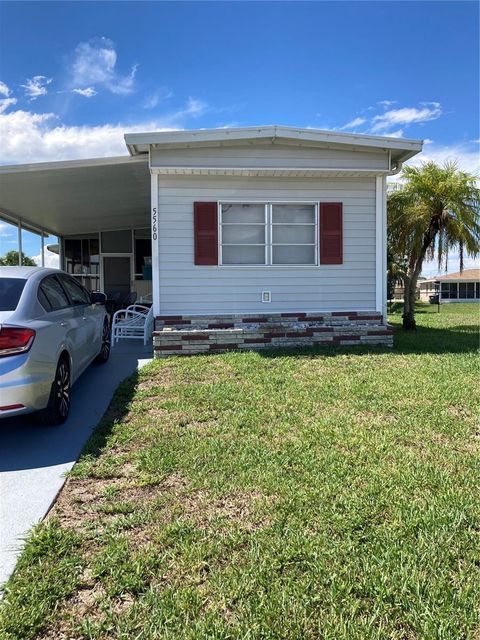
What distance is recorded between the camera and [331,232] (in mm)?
8352

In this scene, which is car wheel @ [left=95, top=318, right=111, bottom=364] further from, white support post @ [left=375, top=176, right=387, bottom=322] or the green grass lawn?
white support post @ [left=375, top=176, right=387, bottom=322]

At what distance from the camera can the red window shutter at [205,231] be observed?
26.3 ft

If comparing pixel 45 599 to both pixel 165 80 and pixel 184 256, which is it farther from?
pixel 165 80

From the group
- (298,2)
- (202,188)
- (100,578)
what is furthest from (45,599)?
(298,2)

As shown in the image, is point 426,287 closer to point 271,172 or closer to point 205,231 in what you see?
point 271,172

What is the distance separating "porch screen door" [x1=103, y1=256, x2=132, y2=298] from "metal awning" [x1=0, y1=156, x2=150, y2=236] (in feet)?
4.12

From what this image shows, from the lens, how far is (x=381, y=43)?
9148 millimetres

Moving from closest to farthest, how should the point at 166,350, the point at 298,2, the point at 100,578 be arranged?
the point at 100,578 < the point at 166,350 < the point at 298,2

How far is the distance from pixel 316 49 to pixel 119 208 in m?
6.14

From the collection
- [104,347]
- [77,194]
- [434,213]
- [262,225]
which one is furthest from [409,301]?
[77,194]

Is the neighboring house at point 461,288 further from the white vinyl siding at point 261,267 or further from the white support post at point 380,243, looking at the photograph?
the white vinyl siding at point 261,267

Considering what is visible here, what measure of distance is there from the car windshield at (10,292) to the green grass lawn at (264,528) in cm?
134

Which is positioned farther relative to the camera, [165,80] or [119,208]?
[119,208]

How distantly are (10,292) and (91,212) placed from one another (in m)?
8.84
